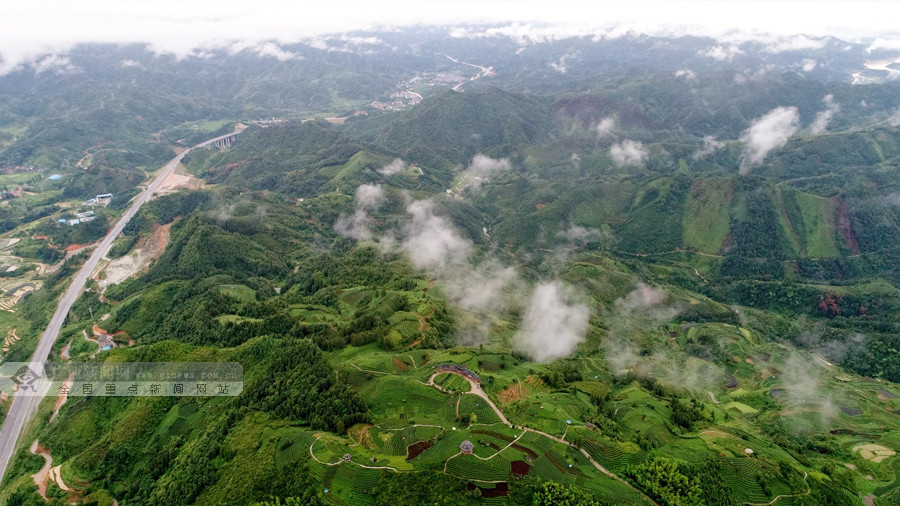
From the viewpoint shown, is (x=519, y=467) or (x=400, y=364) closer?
(x=519, y=467)

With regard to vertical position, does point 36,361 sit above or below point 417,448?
below

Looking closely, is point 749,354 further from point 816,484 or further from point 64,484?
point 64,484

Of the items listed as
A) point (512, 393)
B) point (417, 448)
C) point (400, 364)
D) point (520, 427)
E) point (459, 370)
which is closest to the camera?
point (417, 448)

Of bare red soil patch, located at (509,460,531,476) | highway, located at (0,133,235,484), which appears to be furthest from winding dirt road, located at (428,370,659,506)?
highway, located at (0,133,235,484)

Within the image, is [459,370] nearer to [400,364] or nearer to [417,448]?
[400,364]

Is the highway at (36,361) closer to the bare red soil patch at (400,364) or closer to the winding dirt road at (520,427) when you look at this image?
the bare red soil patch at (400,364)

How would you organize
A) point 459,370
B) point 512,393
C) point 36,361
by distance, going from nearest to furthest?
point 512,393
point 459,370
point 36,361

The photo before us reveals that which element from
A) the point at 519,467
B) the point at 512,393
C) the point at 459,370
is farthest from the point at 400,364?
the point at 519,467

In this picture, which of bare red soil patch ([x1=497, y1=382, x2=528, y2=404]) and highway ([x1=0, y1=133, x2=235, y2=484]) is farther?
highway ([x1=0, y1=133, x2=235, y2=484])

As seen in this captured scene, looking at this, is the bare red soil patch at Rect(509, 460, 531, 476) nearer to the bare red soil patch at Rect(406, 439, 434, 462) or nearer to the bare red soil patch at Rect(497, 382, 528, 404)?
the bare red soil patch at Rect(406, 439, 434, 462)

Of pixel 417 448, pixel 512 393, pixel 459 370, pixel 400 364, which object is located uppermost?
pixel 417 448

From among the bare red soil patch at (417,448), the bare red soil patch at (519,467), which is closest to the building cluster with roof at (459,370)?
the bare red soil patch at (417,448)
